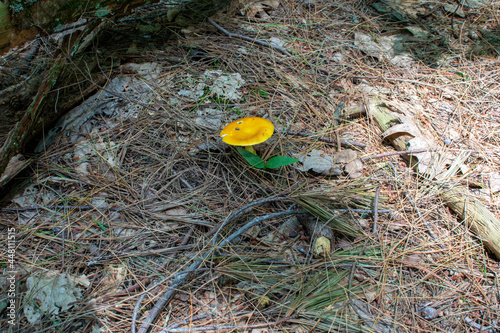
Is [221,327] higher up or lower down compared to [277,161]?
lower down

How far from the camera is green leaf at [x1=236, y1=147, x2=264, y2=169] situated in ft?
6.29

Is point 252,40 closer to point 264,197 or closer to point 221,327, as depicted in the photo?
point 264,197

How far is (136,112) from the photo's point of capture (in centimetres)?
232

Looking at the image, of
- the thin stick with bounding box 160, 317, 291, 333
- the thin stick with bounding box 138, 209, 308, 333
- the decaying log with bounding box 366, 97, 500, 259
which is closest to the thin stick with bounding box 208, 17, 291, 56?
the decaying log with bounding box 366, 97, 500, 259

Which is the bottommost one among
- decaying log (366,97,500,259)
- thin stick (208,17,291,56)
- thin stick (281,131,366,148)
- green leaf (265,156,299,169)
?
decaying log (366,97,500,259)

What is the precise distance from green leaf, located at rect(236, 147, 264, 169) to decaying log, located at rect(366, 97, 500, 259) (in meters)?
1.01

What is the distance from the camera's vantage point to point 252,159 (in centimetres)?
194

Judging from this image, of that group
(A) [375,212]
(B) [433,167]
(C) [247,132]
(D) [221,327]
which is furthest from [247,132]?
(B) [433,167]

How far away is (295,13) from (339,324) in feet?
10.4

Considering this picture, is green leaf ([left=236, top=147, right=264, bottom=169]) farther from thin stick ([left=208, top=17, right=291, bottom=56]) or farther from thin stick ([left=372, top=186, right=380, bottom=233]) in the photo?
thin stick ([left=208, top=17, right=291, bottom=56])

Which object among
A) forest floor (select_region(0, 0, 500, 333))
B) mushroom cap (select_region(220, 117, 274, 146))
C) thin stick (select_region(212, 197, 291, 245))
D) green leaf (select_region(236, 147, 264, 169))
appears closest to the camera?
forest floor (select_region(0, 0, 500, 333))

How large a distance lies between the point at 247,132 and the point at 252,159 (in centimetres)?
19

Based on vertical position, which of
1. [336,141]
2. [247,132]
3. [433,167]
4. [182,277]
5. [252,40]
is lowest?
[433,167]

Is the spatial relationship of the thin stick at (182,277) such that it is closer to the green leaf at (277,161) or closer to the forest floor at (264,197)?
the forest floor at (264,197)
